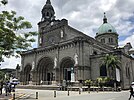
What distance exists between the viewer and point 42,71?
53.1m

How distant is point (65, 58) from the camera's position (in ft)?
151

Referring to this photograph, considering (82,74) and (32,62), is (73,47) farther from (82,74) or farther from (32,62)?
(32,62)

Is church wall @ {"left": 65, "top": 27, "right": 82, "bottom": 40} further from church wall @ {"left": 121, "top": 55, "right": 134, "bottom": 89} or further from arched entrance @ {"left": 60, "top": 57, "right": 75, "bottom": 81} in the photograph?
church wall @ {"left": 121, "top": 55, "right": 134, "bottom": 89}

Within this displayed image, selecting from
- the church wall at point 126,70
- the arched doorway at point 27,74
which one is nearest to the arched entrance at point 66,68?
the church wall at point 126,70

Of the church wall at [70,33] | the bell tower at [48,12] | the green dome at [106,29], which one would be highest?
the bell tower at [48,12]

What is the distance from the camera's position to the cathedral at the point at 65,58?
4244 cm

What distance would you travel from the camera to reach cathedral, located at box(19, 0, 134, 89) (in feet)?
139

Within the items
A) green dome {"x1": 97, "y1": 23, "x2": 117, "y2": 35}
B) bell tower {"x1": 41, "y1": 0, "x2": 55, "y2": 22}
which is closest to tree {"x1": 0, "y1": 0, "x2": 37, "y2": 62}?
bell tower {"x1": 41, "y1": 0, "x2": 55, "y2": 22}

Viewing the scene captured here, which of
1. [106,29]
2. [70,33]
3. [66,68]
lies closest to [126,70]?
[66,68]

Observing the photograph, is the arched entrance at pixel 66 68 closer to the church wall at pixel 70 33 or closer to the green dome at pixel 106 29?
the church wall at pixel 70 33

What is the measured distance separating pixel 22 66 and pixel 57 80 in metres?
18.1

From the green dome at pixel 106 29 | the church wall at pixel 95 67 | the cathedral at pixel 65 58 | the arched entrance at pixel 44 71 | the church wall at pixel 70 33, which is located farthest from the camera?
the green dome at pixel 106 29

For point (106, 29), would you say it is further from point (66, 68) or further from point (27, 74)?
point (27, 74)

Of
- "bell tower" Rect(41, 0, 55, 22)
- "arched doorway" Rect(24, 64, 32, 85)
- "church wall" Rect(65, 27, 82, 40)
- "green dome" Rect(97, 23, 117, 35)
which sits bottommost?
→ "arched doorway" Rect(24, 64, 32, 85)
